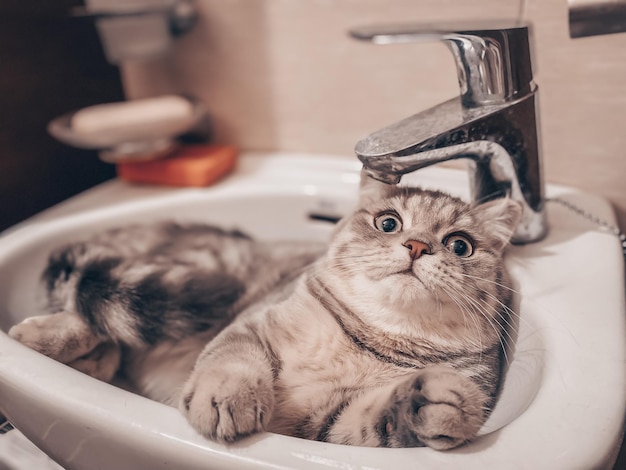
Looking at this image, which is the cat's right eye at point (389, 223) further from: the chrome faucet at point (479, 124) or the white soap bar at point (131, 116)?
the white soap bar at point (131, 116)

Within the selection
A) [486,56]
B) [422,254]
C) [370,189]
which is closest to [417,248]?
[422,254]

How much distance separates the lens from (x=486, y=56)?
24.6 inches

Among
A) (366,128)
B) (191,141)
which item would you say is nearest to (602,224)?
(366,128)

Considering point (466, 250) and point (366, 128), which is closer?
point (466, 250)

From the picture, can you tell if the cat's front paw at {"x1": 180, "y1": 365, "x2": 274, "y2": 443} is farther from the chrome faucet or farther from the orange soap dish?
the orange soap dish

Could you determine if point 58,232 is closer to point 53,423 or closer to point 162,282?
point 162,282

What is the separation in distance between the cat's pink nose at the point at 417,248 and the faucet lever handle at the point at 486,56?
0.64ft

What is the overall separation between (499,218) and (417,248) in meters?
0.15

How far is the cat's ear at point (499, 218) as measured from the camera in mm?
673

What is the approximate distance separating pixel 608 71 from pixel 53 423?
882 millimetres

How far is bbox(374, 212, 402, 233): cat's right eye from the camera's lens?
0.67 metres

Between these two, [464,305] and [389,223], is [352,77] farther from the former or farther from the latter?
[464,305]

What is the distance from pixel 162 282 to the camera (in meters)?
0.78

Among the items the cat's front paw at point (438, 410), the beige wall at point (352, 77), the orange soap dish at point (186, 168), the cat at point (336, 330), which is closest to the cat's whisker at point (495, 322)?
the cat at point (336, 330)
